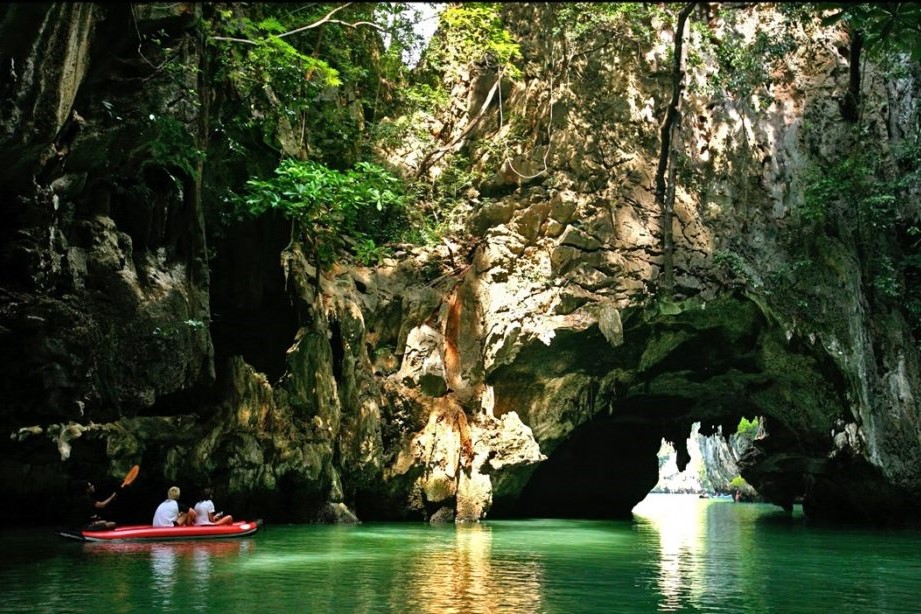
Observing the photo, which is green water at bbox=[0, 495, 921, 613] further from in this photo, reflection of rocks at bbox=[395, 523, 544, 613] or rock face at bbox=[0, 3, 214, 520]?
rock face at bbox=[0, 3, 214, 520]

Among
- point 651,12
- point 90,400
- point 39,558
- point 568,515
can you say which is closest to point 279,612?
point 39,558

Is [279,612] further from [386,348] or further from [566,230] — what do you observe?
[566,230]

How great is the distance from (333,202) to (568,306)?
17.8 feet

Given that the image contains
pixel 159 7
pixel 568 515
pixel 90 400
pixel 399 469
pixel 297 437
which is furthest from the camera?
pixel 568 515

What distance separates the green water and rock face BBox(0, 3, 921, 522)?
233 centimetres

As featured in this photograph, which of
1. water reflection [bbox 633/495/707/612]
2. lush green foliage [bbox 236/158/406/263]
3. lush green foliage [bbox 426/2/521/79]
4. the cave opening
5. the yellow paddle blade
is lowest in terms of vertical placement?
water reflection [bbox 633/495/707/612]

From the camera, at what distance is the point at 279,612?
5.78 meters

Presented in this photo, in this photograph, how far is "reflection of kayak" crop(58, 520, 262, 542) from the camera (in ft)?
34.2

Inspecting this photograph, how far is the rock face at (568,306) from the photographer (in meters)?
13.6

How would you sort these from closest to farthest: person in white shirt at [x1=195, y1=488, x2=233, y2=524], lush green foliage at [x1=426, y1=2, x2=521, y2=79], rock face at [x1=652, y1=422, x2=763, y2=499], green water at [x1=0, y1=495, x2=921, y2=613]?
green water at [x1=0, y1=495, x2=921, y2=613] → person in white shirt at [x1=195, y1=488, x2=233, y2=524] → lush green foliage at [x1=426, y1=2, x2=521, y2=79] → rock face at [x1=652, y1=422, x2=763, y2=499]

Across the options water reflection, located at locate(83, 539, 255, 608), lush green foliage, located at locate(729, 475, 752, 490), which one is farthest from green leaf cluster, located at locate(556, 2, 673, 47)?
lush green foliage, located at locate(729, 475, 752, 490)

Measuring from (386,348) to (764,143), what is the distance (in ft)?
32.3

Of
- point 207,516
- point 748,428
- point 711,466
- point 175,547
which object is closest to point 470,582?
point 175,547

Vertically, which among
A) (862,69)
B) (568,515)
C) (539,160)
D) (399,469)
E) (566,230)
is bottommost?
(568,515)
